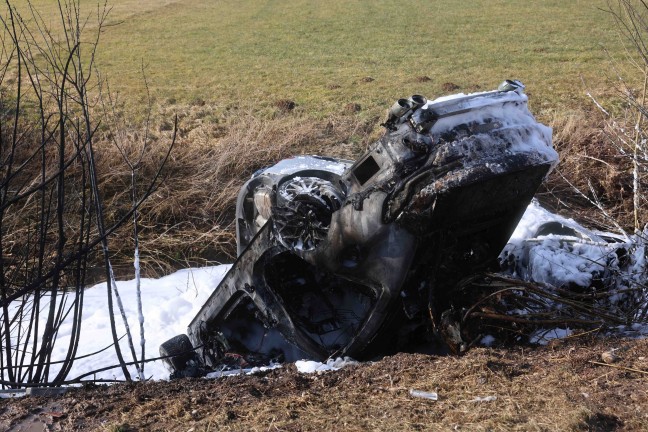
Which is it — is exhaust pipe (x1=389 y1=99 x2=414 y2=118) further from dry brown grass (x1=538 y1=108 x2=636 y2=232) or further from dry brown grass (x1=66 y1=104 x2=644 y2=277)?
dry brown grass (x1=538 y1=108 x2=636 y2=232)

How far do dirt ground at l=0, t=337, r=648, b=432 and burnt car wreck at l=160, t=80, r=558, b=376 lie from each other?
0.36 m

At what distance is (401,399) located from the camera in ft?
9.28

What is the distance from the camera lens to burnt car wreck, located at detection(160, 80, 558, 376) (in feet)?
10.6

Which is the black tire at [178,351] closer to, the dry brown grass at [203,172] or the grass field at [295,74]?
the dry brown grass at [203,172]

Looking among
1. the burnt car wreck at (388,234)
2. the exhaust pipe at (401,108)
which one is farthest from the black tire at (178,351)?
the exhaust pipe at (401,108)

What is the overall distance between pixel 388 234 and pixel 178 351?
1856mm

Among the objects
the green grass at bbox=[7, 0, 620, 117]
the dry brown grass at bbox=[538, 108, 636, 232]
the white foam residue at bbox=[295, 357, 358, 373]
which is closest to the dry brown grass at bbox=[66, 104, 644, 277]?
the dry brown grass at bbox=[538, 108, 636, 232]

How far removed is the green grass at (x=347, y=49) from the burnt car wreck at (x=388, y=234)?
6.69 m

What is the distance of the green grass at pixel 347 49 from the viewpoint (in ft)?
42.9

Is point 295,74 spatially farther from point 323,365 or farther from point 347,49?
point 323,365

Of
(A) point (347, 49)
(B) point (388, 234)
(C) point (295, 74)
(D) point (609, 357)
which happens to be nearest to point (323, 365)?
(B) point (388, 234)

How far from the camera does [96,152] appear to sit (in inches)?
347

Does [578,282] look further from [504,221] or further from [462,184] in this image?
[462,184]

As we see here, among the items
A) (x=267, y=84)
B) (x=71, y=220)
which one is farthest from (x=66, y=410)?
(x=267, y=84)
